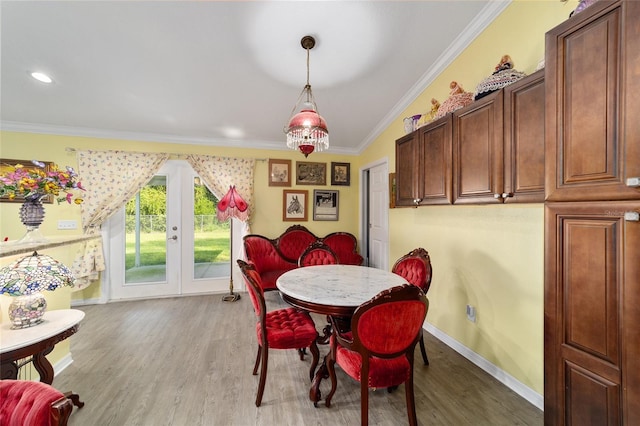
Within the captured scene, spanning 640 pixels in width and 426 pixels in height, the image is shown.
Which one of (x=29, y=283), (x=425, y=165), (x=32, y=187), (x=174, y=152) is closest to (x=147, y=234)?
(x=174, y=152)

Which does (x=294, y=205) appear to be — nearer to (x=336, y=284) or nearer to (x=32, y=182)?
(x=336, y=284)

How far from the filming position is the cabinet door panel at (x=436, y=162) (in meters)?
2.06

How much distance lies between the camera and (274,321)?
204cm

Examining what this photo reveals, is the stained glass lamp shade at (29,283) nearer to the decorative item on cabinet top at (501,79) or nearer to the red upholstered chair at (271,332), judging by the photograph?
the red upholstered chair at (271,332)

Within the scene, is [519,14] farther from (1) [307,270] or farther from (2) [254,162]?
(2) [254,162]

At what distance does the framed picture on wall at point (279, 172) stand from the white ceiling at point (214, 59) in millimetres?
833

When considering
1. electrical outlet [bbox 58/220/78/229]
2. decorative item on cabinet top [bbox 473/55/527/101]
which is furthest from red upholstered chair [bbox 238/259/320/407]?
electrical outlet [bbox 58/220/78/229]

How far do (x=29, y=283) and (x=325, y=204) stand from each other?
3.72 metres

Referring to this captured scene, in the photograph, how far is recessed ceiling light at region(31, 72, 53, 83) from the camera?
253 cm

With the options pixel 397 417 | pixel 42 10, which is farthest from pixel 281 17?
pixel 397 417

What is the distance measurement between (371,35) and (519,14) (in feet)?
3.64

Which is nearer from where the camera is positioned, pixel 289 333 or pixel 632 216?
pixel 632 216

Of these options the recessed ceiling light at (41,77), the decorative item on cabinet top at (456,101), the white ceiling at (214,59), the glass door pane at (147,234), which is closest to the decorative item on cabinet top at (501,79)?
the decorative item on cabinet top at (456,101)

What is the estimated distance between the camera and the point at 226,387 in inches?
76.3
